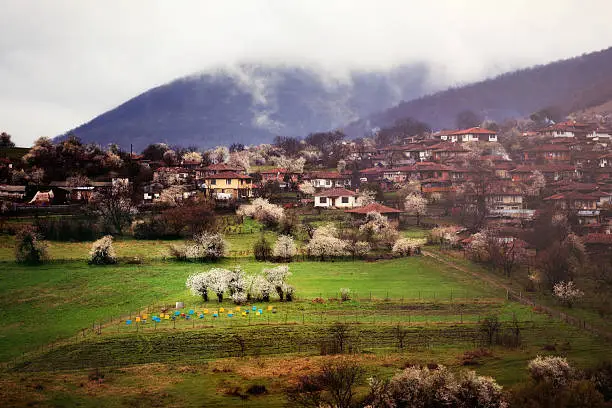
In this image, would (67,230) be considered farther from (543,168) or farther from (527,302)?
(543,168)

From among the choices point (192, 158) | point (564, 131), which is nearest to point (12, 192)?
point (192, 158)

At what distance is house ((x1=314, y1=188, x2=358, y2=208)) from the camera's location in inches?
3652

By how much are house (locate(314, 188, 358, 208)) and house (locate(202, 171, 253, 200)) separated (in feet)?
42.8

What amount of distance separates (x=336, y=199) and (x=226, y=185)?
18990 millimetres

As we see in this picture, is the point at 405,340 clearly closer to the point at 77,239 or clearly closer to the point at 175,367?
the point at 175,367

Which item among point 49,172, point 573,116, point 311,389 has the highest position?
point 573,116

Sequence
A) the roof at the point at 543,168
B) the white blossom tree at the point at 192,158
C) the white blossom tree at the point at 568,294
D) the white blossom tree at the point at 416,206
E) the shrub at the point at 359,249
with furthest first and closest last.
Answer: the white blossom tree at the point at 192,158, the roof at the point at 543,168, the white blossom tree at the point at 416,206, the shrub at the point at 359,249, the white blossom tree at the point at 568,294

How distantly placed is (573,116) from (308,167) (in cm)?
7363

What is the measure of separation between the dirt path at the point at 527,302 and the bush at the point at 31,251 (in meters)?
38.7

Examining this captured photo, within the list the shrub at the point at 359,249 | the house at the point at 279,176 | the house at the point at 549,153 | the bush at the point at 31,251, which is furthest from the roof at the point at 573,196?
the bush at the point at 31,251

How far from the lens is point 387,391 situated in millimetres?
30109

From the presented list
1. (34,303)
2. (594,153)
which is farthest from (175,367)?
(594,153)

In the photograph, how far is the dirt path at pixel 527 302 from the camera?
42.1 metres

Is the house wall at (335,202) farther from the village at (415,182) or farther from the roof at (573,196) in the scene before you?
the roof at (573,196)
